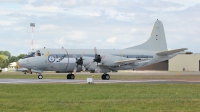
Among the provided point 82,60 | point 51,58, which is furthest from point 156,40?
point 51,58

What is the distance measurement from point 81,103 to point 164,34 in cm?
4127

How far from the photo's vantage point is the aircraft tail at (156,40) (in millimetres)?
59688

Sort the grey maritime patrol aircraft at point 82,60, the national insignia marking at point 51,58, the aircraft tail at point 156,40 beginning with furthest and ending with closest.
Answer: the aircraft tail at point 156,40, the national insignia marking at point 51,58, the grey maritime patrol aircraft at point 82,60

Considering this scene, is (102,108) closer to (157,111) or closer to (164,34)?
(157,111)

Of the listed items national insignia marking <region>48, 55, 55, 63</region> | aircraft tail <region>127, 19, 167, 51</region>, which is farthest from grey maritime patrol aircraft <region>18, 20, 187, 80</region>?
aircraft tail <region>127, 19, 167, 51</region>

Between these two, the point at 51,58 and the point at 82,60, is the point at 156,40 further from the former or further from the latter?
the point at 51,58

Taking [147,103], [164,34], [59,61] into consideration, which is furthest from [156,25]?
[147,103]

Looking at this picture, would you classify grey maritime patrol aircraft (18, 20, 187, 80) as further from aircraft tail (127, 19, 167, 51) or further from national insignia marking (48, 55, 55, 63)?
aircraft tail (127, 19, 167, 51)

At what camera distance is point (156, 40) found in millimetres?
60531

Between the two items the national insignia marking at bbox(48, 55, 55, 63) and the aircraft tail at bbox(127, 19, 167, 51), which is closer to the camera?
the national insignia marking at bbox(48, 55, 55, 63)

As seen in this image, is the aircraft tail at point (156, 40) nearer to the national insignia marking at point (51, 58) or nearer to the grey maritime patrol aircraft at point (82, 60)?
the grey maritime patrol aircraft at point (82, 60)

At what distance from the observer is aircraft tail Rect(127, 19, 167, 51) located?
196ft

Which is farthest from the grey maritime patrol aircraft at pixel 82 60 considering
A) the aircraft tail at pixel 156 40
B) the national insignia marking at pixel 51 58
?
the aircraft tail at pixel 156 40

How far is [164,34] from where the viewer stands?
61.6m
